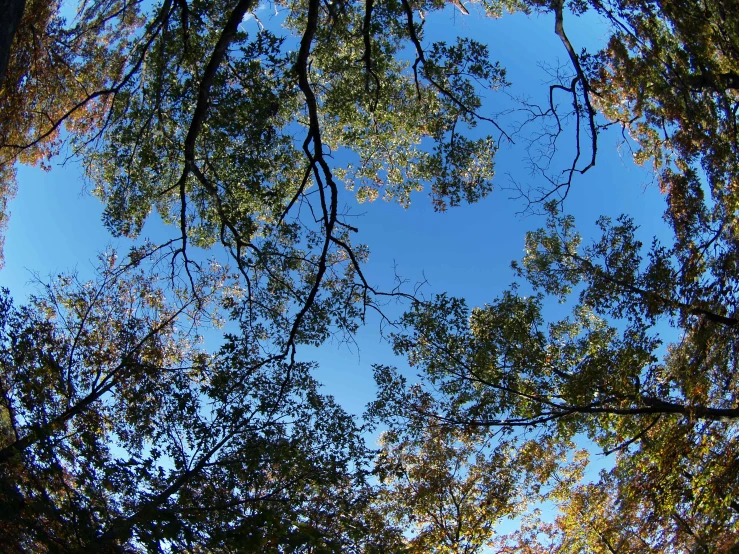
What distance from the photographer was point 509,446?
33.9 ft

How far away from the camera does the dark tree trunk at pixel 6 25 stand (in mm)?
4113

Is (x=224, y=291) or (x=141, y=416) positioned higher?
(x=224, y=291)

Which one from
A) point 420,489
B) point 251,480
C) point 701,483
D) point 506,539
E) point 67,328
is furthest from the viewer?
point 506,539

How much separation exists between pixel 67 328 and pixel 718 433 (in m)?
13.1

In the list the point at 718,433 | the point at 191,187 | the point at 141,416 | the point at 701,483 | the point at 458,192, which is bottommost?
the point at 701,483

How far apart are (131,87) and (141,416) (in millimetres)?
6255

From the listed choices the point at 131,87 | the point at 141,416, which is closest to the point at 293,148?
the point at 131,87

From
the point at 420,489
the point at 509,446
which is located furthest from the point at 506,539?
the point at 509,446

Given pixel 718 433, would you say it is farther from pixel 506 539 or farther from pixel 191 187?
pixel 506 539

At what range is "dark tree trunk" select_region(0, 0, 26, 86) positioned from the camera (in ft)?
13.5

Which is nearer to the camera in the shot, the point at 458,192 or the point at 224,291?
the point at 458,192

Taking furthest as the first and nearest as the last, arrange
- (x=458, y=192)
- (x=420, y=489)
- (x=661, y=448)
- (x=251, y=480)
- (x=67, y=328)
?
(x=420, y=489) < (x=67, y=328) < (x=458, y=192) < (x=251, y=480) < (x=661, y=448)

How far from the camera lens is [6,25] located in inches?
165

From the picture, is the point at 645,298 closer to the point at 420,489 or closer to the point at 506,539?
the point at 420,489
